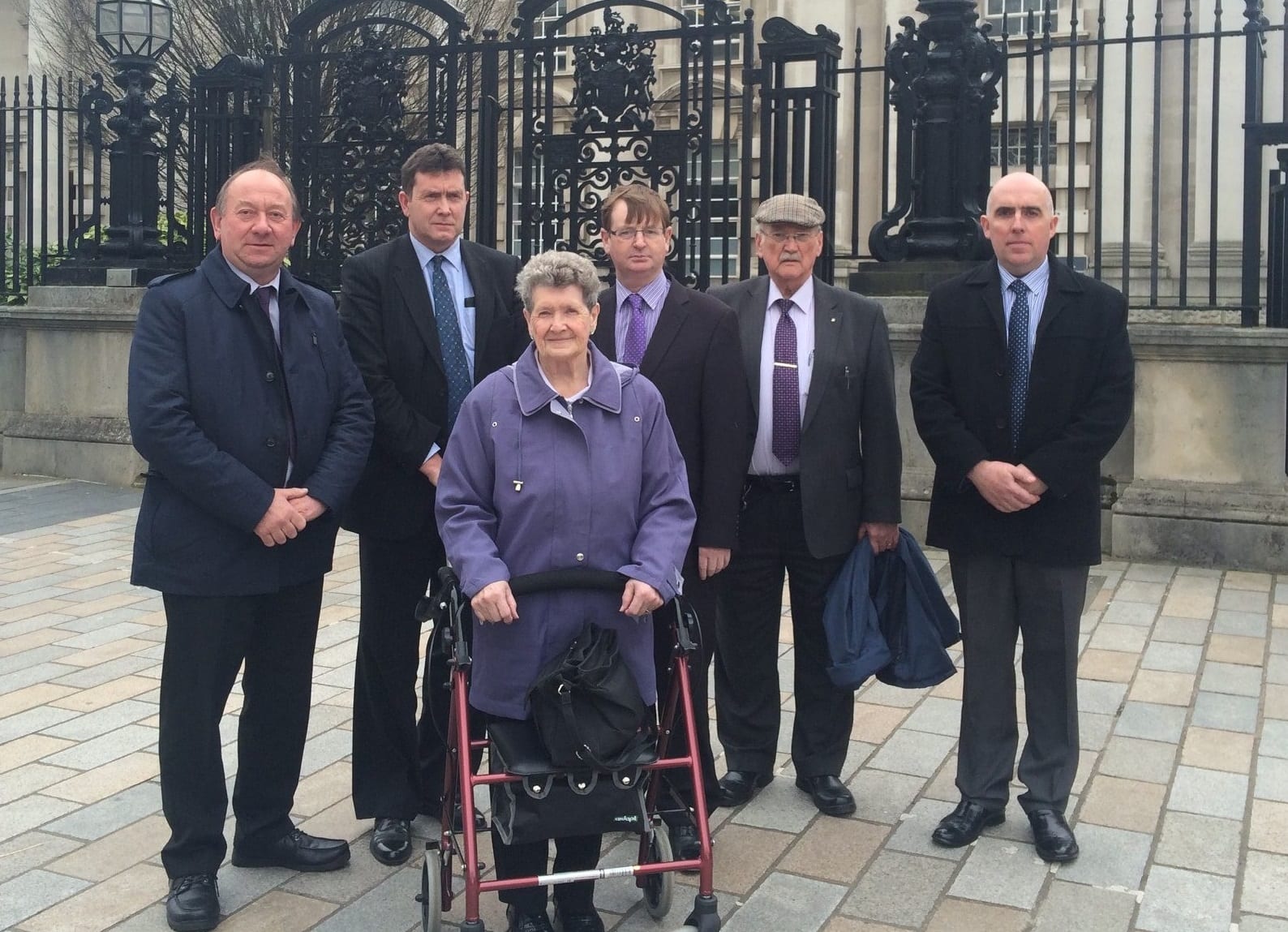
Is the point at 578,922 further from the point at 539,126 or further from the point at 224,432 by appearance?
the point at 539,126

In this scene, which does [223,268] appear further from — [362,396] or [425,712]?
[425,712]

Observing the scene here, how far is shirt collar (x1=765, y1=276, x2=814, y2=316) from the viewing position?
189 inches

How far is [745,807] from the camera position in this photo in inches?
187

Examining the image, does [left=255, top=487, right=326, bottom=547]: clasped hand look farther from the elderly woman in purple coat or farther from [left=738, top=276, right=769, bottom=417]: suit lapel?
[left=738, top=276, right=769, bottom=417]: suit lapel

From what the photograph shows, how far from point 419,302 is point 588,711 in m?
1.56

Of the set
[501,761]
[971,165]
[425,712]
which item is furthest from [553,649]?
[971,165]

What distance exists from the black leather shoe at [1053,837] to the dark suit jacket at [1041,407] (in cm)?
75

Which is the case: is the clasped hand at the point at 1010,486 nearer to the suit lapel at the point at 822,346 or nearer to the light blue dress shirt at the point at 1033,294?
the light blue dress shirt at the point at 1033,294

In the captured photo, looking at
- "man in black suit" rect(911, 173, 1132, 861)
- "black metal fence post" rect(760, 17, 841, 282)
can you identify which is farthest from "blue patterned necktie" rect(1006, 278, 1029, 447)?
"black metal fence post" rect(760, 17, 841, 282)

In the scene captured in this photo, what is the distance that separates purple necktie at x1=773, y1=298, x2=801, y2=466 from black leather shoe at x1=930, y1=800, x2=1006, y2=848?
3.92 feet

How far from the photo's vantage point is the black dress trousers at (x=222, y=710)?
13.0 feet

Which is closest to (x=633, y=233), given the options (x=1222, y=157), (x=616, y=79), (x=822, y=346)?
(x=822, y=346)

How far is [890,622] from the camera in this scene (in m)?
4.65

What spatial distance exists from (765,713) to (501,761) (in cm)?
158
